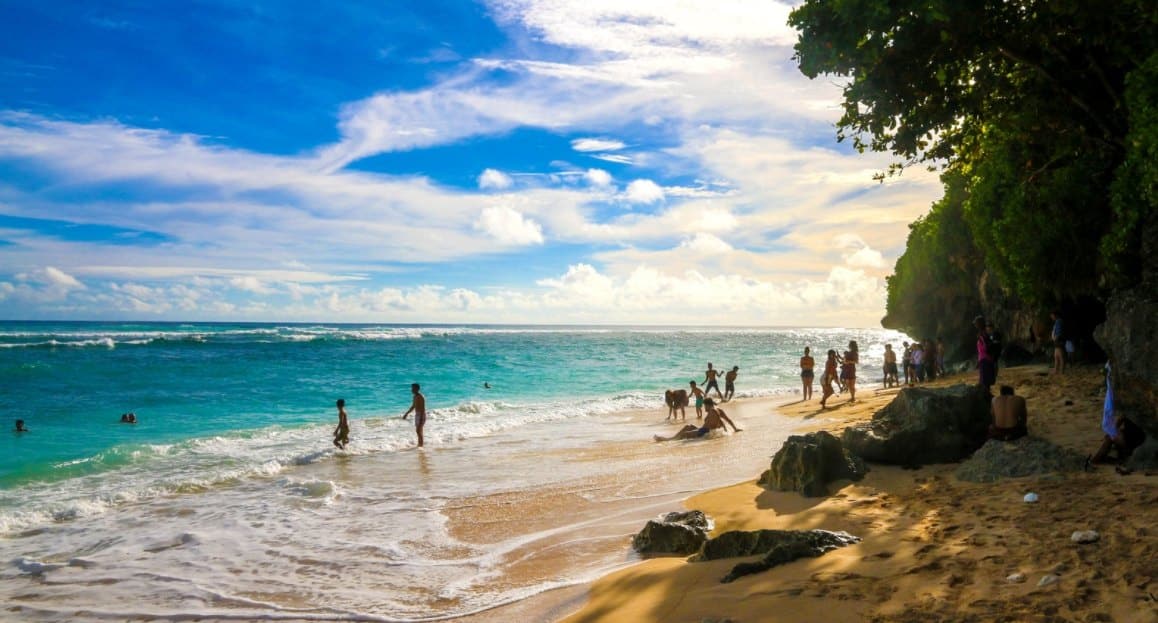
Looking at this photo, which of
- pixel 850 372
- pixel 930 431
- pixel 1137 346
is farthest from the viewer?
pixel 850 372

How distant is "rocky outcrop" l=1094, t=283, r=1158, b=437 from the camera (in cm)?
800

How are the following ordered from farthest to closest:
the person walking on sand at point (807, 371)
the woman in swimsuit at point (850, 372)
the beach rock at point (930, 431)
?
the person walking on sand at point (807, 371)
the woman in swimsuit at point (850, 372)
the beach rock at point (930, 431)

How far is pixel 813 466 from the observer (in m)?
9.32

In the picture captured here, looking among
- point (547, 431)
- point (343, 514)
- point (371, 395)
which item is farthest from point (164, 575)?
point (371, 395)

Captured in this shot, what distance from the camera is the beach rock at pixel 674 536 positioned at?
25.5 ft

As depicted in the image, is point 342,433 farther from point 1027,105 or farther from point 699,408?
point 1027,105

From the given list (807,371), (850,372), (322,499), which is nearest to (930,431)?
(322,499)

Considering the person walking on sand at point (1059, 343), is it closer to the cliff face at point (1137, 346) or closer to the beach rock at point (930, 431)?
the beach rock at point (930, 431)

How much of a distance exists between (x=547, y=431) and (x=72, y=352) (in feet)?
170

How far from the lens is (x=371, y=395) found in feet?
102

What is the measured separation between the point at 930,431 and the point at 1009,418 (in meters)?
1.13

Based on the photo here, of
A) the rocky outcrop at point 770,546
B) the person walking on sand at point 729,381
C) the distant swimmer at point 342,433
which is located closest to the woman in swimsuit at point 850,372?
the person walking on sand at point 729,381

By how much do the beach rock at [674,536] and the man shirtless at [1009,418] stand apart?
200 inches

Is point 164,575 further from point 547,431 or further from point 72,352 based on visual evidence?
point 72,352
